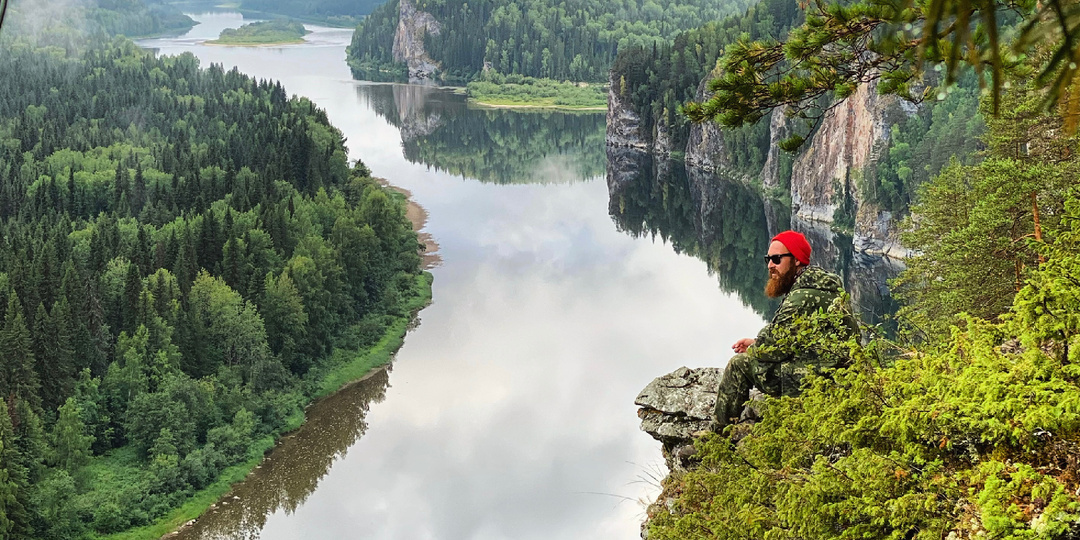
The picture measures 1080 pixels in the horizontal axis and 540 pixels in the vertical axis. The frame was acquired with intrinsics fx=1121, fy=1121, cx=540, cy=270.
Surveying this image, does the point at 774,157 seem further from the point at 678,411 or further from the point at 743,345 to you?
the point at 743,345

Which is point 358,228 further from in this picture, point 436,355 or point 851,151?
point 851,151

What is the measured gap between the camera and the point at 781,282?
536 inches

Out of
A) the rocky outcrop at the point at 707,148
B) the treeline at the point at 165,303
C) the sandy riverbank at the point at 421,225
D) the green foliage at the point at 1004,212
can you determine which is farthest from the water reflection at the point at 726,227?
the green foliage at the point at 1004,212

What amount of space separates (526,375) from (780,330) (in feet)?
138

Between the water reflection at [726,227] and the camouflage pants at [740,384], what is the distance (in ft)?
155

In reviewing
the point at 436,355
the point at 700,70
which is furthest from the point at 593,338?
the point at 700,70

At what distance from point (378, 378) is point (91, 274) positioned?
14.1 metres

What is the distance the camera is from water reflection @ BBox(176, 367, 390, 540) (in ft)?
130

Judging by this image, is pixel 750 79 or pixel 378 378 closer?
pixel 750 79

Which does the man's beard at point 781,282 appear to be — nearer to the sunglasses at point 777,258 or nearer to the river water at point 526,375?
the sunglasses at point 777,258

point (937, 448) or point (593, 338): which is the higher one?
point (937, 448)

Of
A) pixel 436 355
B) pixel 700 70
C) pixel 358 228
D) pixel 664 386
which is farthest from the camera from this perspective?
pixel 700 70

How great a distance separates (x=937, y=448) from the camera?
32.4 feet

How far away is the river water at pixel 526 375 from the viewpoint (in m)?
A: 40.3
